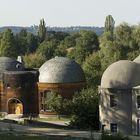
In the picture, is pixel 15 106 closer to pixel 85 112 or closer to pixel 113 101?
pixel 85 112

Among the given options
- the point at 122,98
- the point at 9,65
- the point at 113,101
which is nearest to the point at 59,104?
the point at 113,101

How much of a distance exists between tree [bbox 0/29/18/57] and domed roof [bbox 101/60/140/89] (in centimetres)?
6887

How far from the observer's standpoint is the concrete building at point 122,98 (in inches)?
1700

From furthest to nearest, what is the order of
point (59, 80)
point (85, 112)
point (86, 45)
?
point (86, 45) < point (59, 80) < point (85, 112)

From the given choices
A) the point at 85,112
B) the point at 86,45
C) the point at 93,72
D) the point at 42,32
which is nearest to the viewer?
the point at 85,112

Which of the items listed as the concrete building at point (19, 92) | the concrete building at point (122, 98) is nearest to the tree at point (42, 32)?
the concrete building at point (19, 92)

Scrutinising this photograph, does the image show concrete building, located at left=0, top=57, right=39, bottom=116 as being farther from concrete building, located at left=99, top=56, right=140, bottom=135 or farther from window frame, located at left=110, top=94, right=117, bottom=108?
window frame, located at left=110, top=94, right=117, bottom=108

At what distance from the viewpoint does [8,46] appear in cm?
11512

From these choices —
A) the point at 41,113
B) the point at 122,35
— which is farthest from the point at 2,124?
the point at 122,35

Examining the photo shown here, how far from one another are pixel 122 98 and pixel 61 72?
43.6ft

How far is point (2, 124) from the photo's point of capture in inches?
1543

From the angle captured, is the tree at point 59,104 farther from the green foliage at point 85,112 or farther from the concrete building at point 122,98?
the concrete building at point 122,98

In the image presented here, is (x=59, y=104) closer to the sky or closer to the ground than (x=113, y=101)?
closer to the ground

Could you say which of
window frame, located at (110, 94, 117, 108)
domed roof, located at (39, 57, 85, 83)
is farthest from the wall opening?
window frame, located at (110, 94, 117, 108)
